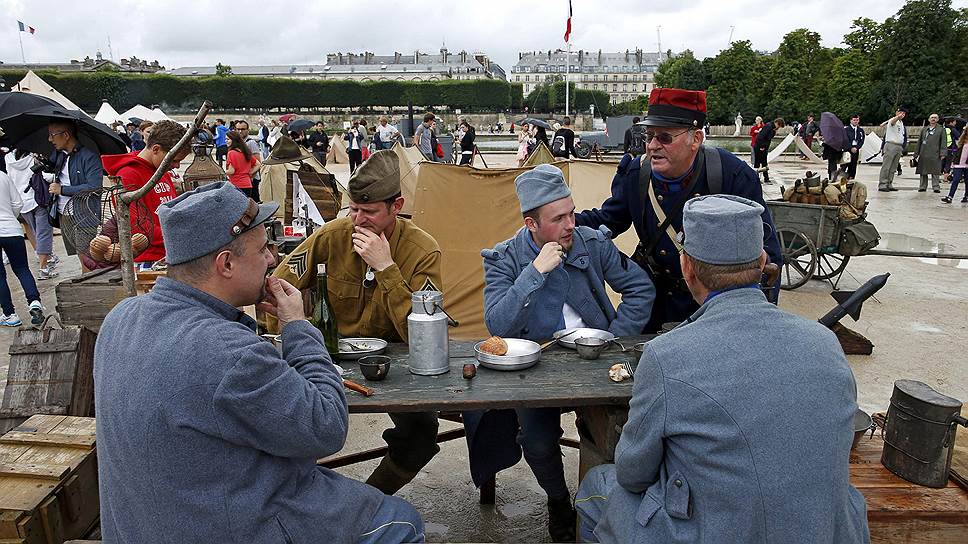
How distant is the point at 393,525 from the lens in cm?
216

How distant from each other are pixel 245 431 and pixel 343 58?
449 ft

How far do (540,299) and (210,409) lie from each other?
1.92 metres

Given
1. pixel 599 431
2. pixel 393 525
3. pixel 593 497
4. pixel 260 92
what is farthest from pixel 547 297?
pixel 260 92

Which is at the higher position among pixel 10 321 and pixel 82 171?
pixel 82 171

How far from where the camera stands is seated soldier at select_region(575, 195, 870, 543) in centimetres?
165

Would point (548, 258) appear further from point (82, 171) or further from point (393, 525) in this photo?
point (82, 171)

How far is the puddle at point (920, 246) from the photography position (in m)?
9.16

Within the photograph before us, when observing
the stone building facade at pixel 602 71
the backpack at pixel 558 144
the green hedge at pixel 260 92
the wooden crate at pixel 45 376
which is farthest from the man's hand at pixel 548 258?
the stone building facade at pixel 602 71

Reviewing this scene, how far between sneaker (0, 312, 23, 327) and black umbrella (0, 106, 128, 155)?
1746 millimetres

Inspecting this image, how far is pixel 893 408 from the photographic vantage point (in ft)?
8.75

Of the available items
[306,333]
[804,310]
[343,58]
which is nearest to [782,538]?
[306,333]

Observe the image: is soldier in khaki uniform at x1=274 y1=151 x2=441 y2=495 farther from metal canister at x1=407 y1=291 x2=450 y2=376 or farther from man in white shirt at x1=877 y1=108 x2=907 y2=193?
man in white shirt at x1=877 y1=108 x2=907 y2=193

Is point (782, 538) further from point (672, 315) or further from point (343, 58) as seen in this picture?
Result: point (343, 58)

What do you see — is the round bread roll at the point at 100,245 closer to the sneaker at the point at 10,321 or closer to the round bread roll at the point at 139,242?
the round bread roll at the point at 139,242
